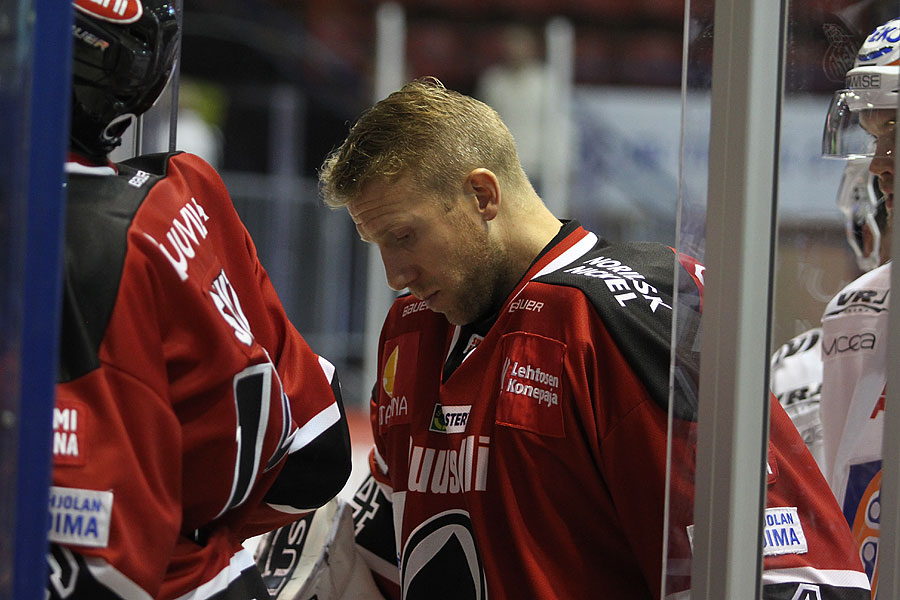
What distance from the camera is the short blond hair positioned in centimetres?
154

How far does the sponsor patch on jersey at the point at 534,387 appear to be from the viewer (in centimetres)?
131

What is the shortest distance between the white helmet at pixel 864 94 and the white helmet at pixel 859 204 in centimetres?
3

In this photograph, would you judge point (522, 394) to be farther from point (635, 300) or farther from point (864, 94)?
point (864, 94)

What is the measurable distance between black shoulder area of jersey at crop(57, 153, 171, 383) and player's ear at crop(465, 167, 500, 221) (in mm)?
649

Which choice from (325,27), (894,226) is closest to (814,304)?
(894,226)

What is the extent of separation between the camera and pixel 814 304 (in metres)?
1.20

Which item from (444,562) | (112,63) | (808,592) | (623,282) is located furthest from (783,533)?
(112,63)

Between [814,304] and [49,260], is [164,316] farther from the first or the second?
[814,304]

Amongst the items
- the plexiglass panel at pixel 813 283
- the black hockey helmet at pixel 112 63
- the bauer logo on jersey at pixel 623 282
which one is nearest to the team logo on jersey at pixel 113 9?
the black hockey helmet at pixel 112 63

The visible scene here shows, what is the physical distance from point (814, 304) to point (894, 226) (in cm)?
20

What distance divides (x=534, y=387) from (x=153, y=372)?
530mm

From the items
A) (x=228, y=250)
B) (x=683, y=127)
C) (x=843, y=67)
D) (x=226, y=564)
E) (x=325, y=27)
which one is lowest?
(x=226, y=564)

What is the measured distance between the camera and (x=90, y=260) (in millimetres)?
921

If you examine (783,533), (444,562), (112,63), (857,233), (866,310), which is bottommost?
(444,562)
